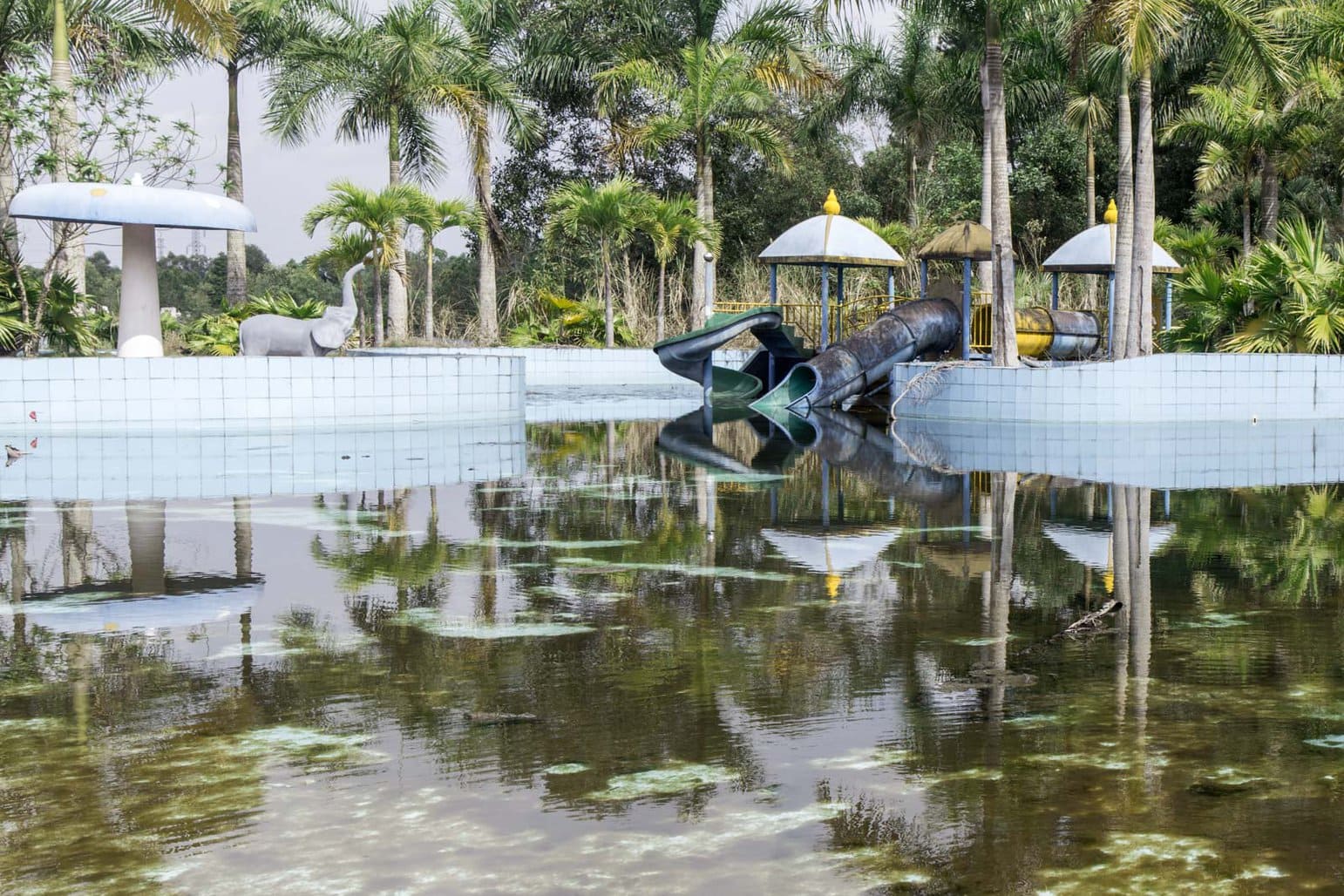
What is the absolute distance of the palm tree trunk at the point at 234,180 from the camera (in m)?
33.1

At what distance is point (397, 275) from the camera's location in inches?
1226

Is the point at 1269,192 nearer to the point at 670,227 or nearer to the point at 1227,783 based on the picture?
the point at 670,227

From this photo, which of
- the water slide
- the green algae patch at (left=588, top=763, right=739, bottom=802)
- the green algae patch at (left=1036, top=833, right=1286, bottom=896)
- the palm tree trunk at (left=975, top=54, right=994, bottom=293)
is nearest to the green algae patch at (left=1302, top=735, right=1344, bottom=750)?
the green algae patch at (left=1036, top=833, right=1286, bottom=896)

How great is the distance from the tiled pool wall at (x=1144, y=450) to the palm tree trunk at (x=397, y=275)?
15.8 metres

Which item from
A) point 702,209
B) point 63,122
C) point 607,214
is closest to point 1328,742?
point 63,122

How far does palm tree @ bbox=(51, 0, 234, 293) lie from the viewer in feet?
62.5

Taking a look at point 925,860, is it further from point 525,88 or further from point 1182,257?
point 525,88

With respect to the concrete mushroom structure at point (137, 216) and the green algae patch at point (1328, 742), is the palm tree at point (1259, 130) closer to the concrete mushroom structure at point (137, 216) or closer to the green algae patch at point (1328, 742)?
the concrete mushroom structure at point (137, 216)

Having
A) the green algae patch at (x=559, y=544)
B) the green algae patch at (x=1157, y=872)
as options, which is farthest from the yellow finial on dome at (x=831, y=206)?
the green algae patch at (x=1157, y=872)

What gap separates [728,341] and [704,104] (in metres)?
9.11

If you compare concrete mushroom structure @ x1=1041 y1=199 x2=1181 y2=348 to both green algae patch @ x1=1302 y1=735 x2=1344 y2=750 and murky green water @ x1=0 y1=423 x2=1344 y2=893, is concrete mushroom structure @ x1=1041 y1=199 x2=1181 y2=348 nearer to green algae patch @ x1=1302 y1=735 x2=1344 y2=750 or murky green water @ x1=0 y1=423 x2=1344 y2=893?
murky green water @ x1=0 y1=423 x2=1344 y2=893

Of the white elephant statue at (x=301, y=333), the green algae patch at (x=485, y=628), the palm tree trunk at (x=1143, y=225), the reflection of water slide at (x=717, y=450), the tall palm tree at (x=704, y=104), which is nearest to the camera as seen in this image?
the green algae patch at (x=485, y=628)

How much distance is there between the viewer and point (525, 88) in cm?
3641

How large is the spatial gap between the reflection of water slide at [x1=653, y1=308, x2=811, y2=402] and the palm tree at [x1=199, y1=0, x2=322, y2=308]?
1361 cm
